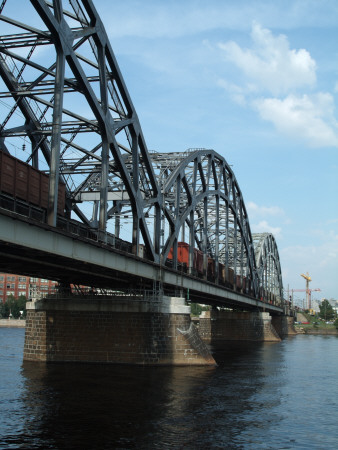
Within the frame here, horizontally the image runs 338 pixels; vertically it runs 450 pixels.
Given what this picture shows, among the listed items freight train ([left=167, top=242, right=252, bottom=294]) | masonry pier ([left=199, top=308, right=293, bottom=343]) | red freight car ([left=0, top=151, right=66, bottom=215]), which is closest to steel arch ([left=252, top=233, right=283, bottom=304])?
masonry pier ([left=199, top=308, right=293, bottom=343])

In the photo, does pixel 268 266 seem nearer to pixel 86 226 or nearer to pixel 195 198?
pixel 195 198

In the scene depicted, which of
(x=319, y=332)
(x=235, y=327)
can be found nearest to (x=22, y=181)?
(x=235, y=327)

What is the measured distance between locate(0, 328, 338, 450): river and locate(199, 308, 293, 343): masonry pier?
5523cm

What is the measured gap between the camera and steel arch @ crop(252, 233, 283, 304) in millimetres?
132750

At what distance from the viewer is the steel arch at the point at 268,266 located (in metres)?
133

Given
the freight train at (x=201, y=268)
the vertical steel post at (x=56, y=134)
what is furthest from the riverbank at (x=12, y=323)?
the vertical steel post at (x=56, y=134)

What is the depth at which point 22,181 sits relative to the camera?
1077 inches

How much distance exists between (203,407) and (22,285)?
164 meters

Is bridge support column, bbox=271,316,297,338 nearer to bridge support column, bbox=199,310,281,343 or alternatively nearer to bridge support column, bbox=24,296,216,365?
bridge support column, bbox=199,310,281,343

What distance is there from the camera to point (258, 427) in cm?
2383

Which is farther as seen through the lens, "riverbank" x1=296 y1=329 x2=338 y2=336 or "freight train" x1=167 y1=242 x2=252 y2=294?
"riverbank" x1=296 y1=329 x2=338 y2=336

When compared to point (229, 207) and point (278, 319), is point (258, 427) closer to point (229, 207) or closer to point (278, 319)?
point (229, 207)

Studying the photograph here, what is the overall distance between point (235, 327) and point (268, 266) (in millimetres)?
57630

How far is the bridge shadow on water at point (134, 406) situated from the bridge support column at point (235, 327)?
56.5m
